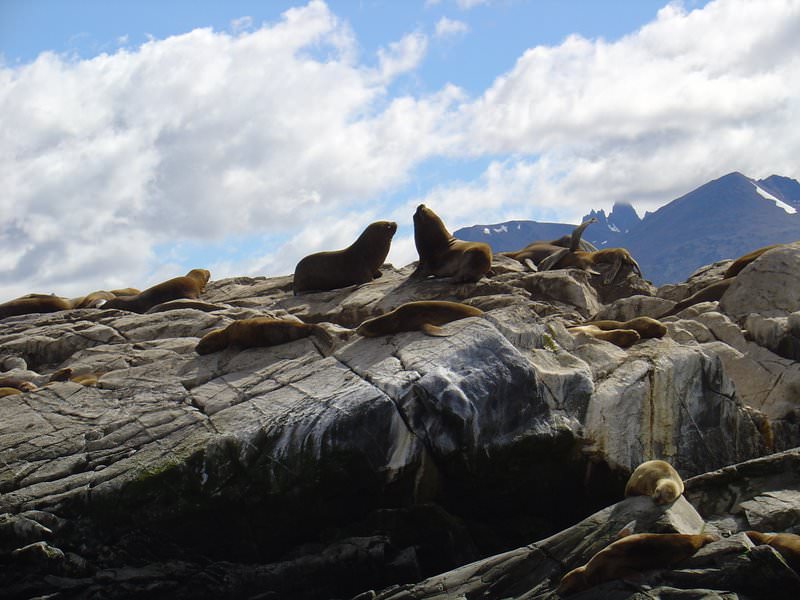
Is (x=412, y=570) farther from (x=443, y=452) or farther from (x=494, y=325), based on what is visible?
(x=494, y=325)

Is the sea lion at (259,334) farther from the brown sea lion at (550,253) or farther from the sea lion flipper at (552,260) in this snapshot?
the sea lion flipper at (552,260)

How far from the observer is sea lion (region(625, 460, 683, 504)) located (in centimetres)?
806

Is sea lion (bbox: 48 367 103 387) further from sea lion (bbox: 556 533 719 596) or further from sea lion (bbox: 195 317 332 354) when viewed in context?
sea lion (bbox: 556 533 719 596)

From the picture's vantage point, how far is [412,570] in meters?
9.52

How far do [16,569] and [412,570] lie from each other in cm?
391

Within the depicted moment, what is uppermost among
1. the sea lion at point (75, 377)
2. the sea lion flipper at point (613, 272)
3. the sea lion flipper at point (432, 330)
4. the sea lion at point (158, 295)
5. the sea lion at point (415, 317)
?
the sea lion at point (158, 295)

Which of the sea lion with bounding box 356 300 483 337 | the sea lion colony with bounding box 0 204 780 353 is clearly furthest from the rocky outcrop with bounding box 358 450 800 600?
the sea lion colony with bounding box 0 204 780 353

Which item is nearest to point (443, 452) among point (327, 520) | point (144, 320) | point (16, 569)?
point (327, 520)

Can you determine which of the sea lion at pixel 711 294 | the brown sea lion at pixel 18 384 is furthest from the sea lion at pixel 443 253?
the brown sea lion at pixel 18 384

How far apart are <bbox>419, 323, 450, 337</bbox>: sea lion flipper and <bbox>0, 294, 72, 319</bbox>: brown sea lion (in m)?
11.9

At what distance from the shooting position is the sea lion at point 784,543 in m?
6.89

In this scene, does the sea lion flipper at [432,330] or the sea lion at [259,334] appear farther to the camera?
the sea lion at [259,334]

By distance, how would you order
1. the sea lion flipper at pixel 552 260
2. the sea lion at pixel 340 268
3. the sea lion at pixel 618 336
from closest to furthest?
1. the sea lion at pixel 618 336
2. the sea lion at pixel 340 268
3. the sea lion flipper at pixel 552 260

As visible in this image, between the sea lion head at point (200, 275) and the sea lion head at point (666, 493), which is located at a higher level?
the sea lion head at point (200, 275)
